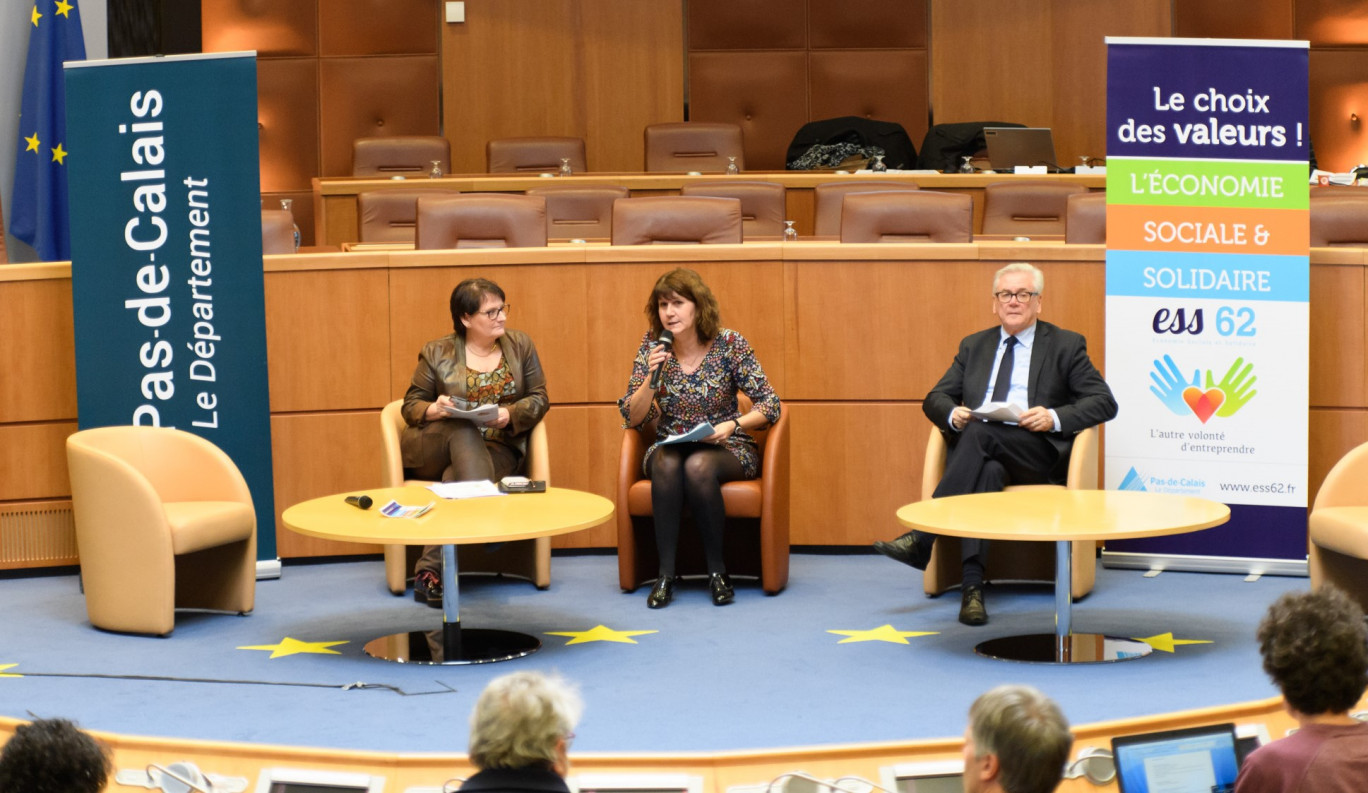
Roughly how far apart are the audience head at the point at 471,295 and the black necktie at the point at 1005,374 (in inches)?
69.1

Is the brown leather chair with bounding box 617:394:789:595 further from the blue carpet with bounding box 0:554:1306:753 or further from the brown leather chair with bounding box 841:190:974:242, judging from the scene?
the brown leather chair with bounding box 841:190:974:242

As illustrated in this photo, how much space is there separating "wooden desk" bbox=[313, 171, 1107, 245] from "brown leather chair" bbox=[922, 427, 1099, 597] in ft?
12.7

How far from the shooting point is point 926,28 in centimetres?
1244

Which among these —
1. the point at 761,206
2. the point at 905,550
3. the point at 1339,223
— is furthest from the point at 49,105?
the point at 1339,223

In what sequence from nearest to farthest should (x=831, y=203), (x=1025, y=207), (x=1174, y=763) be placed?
(x=1174, y=763) < (x=831, y=203) < (x=1025, y=207)

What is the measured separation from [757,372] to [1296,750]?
3556 mm

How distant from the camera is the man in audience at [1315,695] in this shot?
240cm

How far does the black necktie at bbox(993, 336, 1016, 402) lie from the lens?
5766 millimetres

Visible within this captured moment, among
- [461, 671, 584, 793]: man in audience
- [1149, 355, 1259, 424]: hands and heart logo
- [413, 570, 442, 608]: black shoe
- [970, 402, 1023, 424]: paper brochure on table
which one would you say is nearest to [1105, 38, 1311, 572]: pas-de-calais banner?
[1149, 355, 1259, 424]: hands and heart logo

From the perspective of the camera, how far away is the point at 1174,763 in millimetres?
2943

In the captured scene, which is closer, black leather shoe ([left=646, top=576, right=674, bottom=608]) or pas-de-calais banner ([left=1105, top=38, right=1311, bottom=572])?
black leather shoe ([left=646, top=576, right=674, bottom=608])

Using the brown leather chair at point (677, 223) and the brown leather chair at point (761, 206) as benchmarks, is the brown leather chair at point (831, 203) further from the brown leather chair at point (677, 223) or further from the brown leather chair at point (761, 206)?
the brown leather chair at point (677, 223)

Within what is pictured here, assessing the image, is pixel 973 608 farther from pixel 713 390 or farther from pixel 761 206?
pixel 761 206

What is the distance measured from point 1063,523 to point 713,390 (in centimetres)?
153
